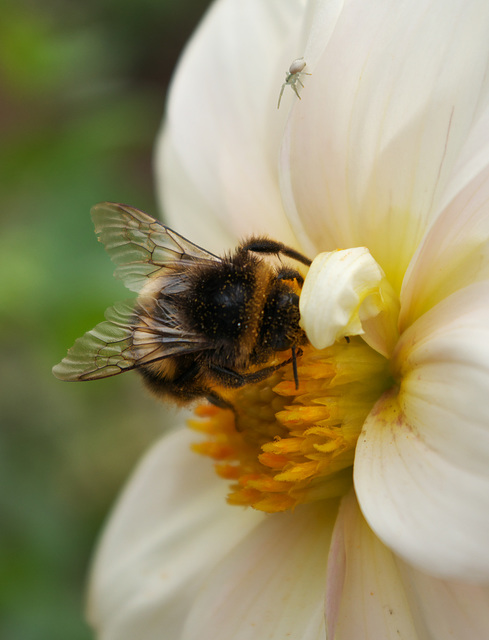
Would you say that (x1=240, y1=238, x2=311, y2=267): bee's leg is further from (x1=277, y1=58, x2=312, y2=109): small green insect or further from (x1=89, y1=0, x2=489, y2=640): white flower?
(x1=277, y1=58, x2=312, y2=109): small green insect

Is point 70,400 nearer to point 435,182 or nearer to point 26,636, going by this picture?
point 26,636

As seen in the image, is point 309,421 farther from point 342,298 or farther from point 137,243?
point 137,243

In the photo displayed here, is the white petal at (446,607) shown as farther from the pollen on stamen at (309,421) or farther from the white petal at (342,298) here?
the white petal at (342,298)

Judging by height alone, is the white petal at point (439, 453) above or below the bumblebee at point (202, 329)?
below

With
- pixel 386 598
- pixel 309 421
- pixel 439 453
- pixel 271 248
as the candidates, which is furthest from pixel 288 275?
pixel 386 598

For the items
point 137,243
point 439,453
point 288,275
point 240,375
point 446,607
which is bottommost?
point 446,607

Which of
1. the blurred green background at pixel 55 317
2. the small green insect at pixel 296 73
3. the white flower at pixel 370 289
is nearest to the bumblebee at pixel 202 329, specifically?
the white flower at pixel 370 289

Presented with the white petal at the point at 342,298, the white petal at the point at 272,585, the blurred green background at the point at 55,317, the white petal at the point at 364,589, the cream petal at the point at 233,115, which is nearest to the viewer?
the white petal at the point at 342,298
